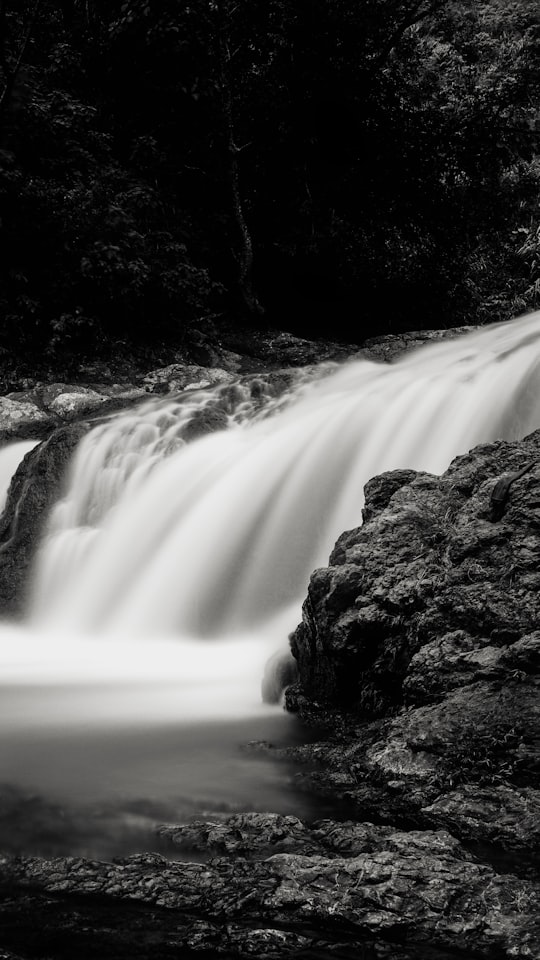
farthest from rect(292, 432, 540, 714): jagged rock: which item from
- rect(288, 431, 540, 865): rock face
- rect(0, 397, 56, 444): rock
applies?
rect(0, 397, 56, 444): rock

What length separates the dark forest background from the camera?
13141 mm

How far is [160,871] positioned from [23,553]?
5138 mm

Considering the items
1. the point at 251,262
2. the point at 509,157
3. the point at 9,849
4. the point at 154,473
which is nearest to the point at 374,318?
the point at 251,262

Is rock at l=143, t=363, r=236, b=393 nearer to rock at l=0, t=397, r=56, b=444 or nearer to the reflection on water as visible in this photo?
rock at l=0, t=397, r=56, b=444

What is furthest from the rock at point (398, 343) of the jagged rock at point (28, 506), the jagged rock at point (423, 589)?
the jagged rock at point (423, 589)

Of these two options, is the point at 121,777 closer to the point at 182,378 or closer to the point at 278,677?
the point at 278,677

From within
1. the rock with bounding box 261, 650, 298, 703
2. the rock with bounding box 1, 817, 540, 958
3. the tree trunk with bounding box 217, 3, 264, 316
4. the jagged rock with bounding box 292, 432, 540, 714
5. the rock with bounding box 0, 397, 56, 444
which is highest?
the tree trunk with bounding box 217, 3, 264, 316

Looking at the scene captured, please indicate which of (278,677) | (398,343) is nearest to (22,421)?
(398,343)

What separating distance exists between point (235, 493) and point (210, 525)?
1.35ft

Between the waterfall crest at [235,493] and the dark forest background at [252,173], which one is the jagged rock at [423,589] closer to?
the waterfall crest at [235,493]

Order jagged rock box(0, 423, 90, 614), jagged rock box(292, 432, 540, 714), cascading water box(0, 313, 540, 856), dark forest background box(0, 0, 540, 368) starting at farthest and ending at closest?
1. dark forest background box(0, 0, 540, 368)
2. jagged rock box(0, 423, 90, 614)
3. cascading water box(0, 313, 540, 856)
4. jagged rock box(292, 432, 540, 714)

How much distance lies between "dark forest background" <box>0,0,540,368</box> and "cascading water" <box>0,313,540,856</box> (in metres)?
5.55

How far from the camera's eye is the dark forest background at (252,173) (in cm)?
1314

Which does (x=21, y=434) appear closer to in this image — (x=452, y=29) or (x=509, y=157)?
(x=509, y=157)
